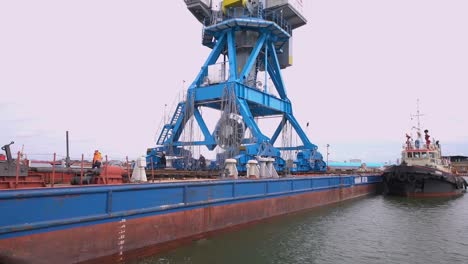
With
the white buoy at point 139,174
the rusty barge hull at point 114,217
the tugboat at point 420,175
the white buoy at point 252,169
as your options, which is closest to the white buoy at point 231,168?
the white buoy at point 252,169

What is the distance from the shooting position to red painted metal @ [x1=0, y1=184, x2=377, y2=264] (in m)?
5.92

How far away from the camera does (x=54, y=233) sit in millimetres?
6141

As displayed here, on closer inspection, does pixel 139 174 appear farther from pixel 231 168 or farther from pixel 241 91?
pixel 241 91

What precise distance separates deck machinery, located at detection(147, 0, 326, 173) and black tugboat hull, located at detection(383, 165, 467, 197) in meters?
5.12

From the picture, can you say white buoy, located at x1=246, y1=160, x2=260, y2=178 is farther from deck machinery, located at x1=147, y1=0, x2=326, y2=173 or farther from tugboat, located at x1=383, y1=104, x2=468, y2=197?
tugboat, located at x1=383, y1=104, x2=468, y2=197

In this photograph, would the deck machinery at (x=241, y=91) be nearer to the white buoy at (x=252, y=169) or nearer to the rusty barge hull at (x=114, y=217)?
the white buoy at (x=252, y=169)

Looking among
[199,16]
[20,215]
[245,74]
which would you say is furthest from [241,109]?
[20,215]

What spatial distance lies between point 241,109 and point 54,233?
14461mm

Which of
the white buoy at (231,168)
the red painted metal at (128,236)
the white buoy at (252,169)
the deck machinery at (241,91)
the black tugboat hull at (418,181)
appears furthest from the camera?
the black tugboat hull at (418,181)

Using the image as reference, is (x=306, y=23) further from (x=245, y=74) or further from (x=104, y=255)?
(x=104, y=255)

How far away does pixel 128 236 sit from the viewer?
738cm

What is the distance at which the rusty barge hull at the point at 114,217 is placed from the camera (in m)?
5.80

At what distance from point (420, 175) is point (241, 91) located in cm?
1356

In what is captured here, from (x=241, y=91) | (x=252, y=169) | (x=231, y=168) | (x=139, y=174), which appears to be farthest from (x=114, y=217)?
(x=241, y=91)
